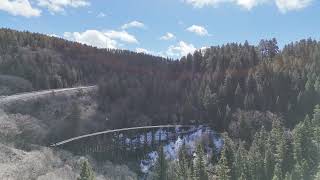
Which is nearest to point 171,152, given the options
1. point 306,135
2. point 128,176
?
point 128,176

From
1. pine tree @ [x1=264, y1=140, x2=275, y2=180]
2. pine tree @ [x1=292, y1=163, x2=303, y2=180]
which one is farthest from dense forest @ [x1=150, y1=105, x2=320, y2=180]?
pine tree @ [x1=292, y1=163, x2=303, y2=180]

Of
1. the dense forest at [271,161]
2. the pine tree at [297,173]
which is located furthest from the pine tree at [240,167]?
the pine tree at [297,173]

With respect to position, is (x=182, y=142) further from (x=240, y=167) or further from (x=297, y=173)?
(x=297, y=173)

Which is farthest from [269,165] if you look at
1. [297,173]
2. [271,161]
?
[297,173]

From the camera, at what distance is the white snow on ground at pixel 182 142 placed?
519 ft

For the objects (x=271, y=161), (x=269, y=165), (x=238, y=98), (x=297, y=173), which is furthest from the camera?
(x=238, y=98)

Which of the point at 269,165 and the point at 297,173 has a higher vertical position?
the point at 269,165

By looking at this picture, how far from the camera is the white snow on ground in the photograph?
519 feet

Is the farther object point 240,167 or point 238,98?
point 238,98

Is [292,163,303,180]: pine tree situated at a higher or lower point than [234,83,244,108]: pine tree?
lower

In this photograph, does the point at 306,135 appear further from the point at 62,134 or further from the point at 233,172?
the point at 62,134

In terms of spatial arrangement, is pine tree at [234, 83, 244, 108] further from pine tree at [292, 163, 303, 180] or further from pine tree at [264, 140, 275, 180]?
pine tree at [292, 163, 303, 180]

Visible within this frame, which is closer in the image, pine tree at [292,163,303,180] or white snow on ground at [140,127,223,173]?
pine tree at [292,163,303,180]

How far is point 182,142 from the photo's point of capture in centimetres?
16962
